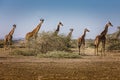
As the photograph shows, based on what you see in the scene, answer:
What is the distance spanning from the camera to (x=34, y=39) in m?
28.4

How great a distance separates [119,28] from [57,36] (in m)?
12.8

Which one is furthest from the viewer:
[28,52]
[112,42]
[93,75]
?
[112,42]

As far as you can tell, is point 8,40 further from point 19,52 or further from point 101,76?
point 101,76

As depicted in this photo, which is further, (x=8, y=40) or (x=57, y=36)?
(x=8, y=40)

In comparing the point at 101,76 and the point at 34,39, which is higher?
the point at 34,39

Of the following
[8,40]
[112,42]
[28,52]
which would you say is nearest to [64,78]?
[28,52]

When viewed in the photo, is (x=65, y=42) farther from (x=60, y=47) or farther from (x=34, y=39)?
(x=34, y=39)

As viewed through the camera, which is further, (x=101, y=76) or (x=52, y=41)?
(x=52, y=41)

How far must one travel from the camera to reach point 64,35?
29.5 meters

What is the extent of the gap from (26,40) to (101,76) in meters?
Result: 15.8

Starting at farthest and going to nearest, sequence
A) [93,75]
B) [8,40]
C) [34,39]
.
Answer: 1. [8,40]
2. [34,39]
3. [93,75]

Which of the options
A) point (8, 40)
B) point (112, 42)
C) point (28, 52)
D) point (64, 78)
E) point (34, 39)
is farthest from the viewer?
point (112, 42)

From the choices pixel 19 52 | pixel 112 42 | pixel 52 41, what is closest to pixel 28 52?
pixel 19 52

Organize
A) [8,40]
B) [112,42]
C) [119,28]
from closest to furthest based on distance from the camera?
[8,40]
[112,42]
[119,28]
